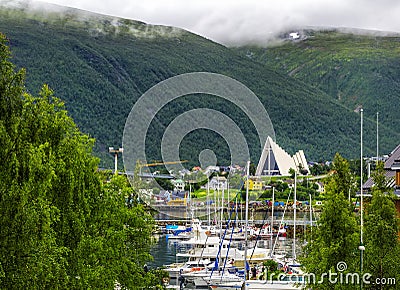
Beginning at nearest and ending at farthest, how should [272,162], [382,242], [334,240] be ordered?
[334,240], [382,242], [272,162]

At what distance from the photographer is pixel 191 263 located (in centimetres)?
→ 5600

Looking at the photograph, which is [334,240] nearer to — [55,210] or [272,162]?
[55,210]

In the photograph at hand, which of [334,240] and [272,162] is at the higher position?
[272,162]

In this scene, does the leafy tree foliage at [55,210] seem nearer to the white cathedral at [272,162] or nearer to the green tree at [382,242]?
the green tree at [382,242]

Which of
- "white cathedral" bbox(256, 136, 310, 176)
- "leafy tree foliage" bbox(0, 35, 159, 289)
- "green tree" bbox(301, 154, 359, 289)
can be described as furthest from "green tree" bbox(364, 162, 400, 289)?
"white cathedral" bbox(256, 136, 310, 176)

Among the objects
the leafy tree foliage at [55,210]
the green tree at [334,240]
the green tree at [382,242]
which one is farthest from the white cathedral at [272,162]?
the leafy tree foliage at [55,210]

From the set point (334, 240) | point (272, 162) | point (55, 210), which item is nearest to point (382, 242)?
point (334, 240)

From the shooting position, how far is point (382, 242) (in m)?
25.5

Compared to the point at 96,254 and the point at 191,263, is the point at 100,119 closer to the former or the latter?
the point at 191,263

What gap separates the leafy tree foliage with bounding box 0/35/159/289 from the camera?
15755 mm

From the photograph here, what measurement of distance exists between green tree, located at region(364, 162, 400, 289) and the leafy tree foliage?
6458 mm

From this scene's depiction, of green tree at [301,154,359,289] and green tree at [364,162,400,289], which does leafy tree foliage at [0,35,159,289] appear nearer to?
green tree at [301,154,359,289]

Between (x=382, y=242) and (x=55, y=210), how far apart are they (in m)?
11.0

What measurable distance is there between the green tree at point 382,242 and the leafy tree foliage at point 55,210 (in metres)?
6.46
